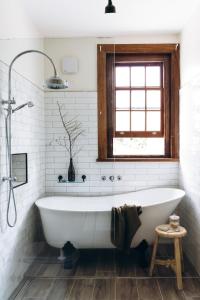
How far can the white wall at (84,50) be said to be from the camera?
10.6 feet

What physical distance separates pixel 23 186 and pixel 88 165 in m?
0.81

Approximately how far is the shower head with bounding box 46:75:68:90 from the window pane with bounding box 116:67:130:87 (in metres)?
0.59

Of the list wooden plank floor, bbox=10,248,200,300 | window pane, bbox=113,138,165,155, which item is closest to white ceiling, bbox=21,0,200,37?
window pane, bbox=113,138,165,155

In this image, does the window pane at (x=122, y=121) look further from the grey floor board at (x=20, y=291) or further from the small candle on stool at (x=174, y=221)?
the grey floor board at (x=20, y=291)

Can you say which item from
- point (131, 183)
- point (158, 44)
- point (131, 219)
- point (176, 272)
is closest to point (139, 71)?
Result: point (158, 44)

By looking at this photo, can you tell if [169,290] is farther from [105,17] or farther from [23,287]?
[105,17]

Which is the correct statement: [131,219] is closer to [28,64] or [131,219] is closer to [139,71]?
[139,71]

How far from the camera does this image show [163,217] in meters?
3.10

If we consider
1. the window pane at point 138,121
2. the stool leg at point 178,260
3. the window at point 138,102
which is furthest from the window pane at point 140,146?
the stool leg at point 178,260

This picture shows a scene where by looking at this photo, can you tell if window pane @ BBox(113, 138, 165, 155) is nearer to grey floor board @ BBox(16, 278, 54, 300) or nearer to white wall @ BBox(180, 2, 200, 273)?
white wall @ BBox(180, 2, 200, 273)

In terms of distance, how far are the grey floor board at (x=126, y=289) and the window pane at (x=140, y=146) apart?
4.37 ft

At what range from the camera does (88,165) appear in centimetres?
334

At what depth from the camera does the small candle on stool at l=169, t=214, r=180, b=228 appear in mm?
2996

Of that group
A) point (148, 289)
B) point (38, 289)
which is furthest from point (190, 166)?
point (38, 289)
